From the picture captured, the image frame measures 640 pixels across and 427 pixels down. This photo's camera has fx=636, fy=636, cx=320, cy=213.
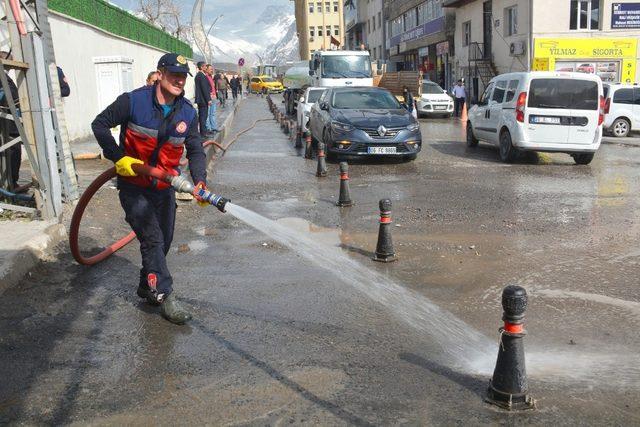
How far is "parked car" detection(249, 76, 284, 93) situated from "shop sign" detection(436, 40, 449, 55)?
93.5 ft

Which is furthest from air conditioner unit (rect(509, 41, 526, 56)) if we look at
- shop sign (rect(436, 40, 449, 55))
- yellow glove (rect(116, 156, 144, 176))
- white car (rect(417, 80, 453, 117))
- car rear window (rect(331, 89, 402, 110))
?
yellow glove (rect(116, 156, 144, 176))

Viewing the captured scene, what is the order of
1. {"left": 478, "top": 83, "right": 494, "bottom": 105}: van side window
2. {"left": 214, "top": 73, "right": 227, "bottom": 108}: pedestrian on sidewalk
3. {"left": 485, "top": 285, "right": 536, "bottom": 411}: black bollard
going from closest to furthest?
1. {"left": 485, "top": 285, "right": 536, "bottom": 411}: black bollard
2. {"left": 478, "top": 83, "right": 494, "bottom": 105}: van side window
3. {"left": 214, "top": 73, "right": 227, "bottom": 108}: pedestrian on sidewalk

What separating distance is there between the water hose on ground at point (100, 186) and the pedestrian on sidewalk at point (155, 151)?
15 centimetres

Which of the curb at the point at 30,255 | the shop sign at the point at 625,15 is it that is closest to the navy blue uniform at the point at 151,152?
the curb at the point at 30,255

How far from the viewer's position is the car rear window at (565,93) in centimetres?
1315

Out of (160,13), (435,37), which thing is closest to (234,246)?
(435,37)

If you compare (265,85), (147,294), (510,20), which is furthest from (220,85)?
(265,85)

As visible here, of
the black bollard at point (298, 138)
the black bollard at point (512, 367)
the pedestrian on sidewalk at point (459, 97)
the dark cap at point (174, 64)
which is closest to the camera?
the black bollard at point (512, 367)

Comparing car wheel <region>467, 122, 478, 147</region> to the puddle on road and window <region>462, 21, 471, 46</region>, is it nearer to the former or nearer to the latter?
the puddle on road

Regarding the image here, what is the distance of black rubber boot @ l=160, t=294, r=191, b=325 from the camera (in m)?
4.84

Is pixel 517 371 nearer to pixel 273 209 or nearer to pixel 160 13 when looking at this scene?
pixel 273 209

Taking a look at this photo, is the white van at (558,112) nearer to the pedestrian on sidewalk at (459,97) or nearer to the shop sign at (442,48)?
the pedestrian on sidewalk at (459,97)

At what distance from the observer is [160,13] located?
54531 mm

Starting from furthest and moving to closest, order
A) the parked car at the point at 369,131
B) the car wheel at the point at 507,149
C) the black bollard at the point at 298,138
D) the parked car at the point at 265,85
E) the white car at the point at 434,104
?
the parked car at the point at 265,85 → the white car at the point at 434,104 → the black bollard at the point at 298,138 → the car wheel at the point at 507,149 → the parked car at the point at 369,131
